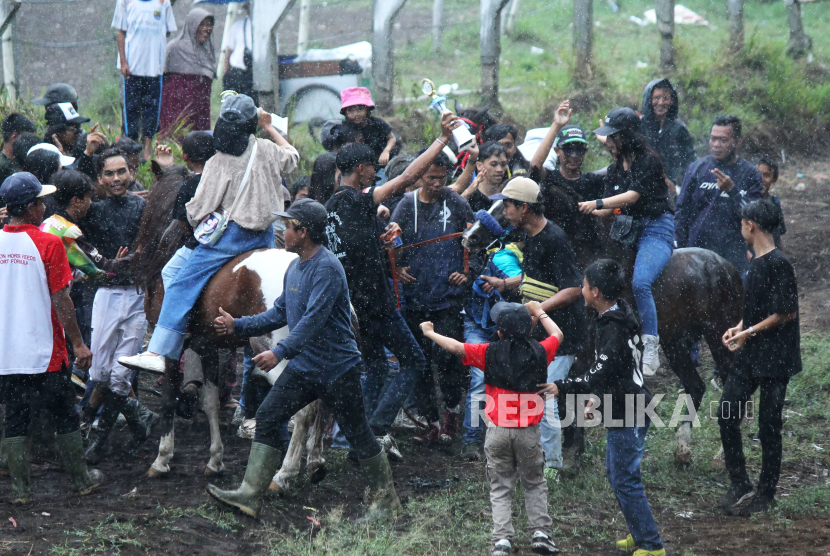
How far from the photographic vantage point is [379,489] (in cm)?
582

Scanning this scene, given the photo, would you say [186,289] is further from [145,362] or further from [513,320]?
[513,320]

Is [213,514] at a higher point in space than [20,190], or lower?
lower

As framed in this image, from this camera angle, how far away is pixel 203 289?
6.60 metres

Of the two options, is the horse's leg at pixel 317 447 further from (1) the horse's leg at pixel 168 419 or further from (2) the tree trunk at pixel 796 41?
(2) the tree trunk at pixel 796 41

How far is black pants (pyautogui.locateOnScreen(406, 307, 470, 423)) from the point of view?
24.0 ft

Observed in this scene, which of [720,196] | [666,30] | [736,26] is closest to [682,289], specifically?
[720,196]

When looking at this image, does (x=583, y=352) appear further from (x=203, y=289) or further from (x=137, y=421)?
(x=137, y=421)

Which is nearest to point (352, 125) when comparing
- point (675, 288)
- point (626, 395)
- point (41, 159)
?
point (41, 159)

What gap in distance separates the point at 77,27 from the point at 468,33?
26.3ft

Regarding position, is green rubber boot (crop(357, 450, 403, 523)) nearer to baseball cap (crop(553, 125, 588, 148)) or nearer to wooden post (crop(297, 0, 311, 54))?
baseball cap (crop(553, 125, 588, 148))

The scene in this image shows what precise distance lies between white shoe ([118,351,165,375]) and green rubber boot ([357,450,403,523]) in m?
1.74

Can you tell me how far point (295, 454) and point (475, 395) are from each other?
5.00ft

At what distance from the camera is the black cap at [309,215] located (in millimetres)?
5457

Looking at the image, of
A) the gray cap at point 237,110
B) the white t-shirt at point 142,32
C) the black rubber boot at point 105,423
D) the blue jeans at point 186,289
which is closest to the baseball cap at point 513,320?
the blue jeans at point 186,289
